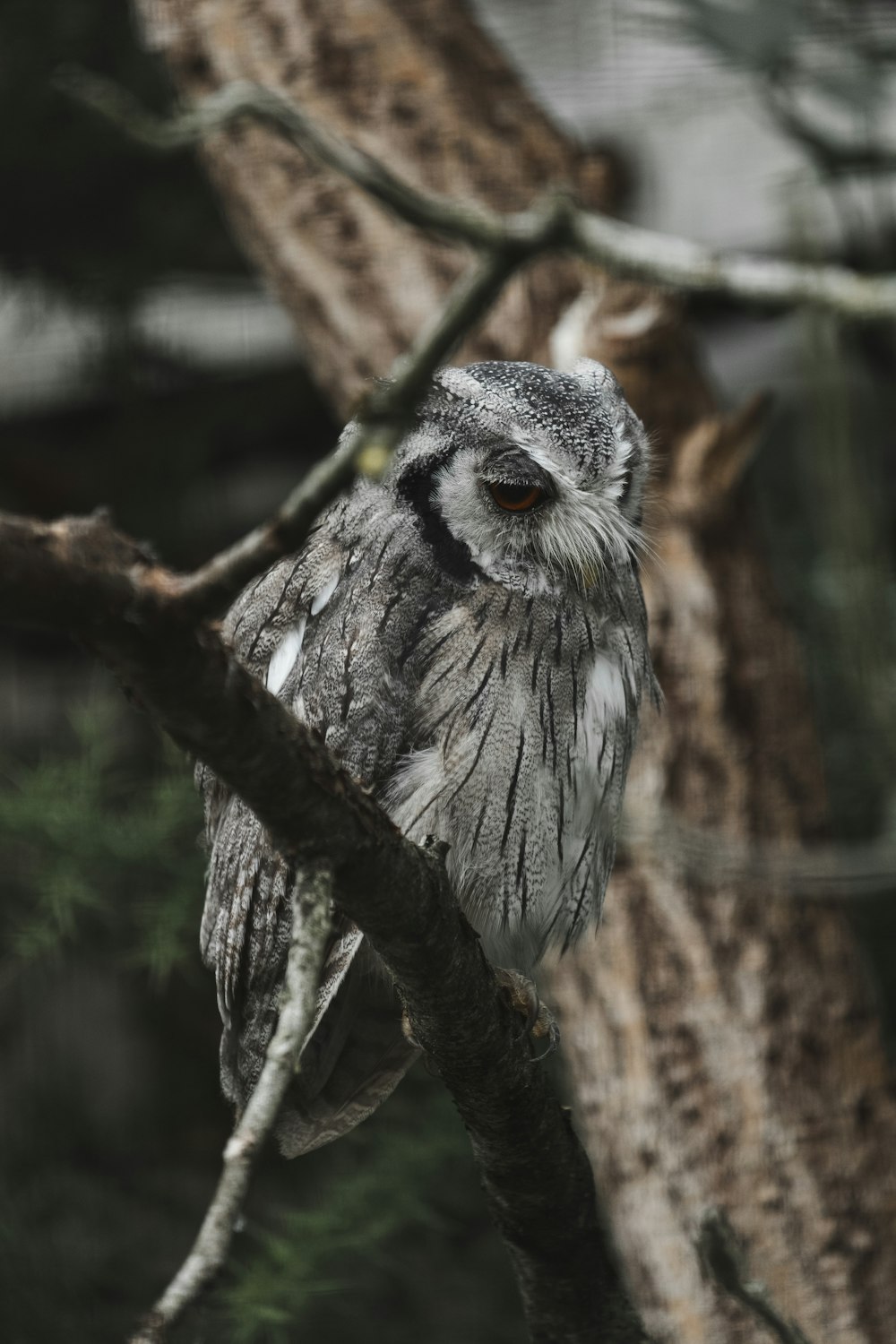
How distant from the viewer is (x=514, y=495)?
127cm

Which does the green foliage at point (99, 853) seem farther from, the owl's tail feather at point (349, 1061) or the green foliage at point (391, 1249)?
the owl's tail feather at point (349, 1061)

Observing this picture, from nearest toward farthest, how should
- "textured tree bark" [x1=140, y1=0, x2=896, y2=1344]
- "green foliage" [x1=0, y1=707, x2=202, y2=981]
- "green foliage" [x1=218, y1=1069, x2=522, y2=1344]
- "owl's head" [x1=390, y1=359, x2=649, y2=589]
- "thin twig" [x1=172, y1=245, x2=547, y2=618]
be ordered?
"thin twig" [x1=172, y1=245, x2=547, y2=618] < "owl's head" [x1=390, y1=359, x2=649, y2=589] < "textured tree bark" [x1=140, y1=0, x2=896, y2=1344] < "green foliage" [x1=218, y1=1069, x2=522, y2=1344] < "green foliage" [x1=0, y1=707, x2=202, y2=981]

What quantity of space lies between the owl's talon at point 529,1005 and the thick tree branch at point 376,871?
0.39 ft

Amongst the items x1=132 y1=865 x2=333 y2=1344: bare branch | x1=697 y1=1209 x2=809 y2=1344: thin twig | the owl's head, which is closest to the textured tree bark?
the owl's head

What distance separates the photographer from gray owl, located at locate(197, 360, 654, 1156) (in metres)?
1.28

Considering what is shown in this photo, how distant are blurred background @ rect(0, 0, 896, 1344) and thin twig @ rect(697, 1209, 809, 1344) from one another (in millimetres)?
1183

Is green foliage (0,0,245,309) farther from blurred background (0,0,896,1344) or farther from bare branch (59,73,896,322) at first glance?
bare branch (59,73,896,322)

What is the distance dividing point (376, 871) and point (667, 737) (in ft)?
4.32

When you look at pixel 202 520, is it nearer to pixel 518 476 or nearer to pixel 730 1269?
pixel 518 476

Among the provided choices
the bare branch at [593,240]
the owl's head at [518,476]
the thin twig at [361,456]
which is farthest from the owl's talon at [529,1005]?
the thin twig at [361,456]

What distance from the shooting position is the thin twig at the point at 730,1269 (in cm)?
101

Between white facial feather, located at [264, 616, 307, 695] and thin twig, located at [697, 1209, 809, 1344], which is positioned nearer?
thin twig, located at [697, 1209, 809, 1344]

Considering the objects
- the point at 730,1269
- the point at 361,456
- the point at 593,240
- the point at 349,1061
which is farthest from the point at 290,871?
the point at 361,456

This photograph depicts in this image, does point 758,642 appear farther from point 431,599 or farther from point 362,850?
point 362,850
